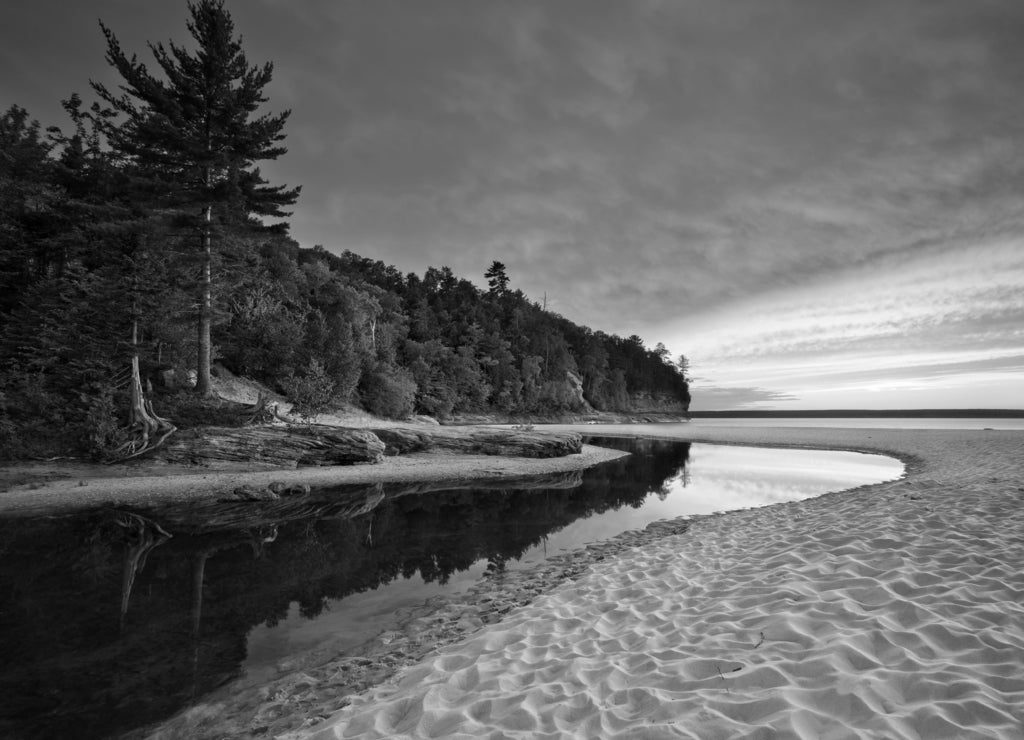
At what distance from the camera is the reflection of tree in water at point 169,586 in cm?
452

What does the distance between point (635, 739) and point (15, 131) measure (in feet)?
199

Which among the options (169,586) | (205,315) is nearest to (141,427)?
(205,315)

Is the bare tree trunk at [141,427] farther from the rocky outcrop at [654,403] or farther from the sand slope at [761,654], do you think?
the rocky outcrop at [654,403]

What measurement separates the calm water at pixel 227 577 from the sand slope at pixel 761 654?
236 cm

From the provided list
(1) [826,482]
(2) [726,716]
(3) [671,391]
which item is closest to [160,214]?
(2) [726,716]

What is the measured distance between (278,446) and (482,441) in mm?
11066

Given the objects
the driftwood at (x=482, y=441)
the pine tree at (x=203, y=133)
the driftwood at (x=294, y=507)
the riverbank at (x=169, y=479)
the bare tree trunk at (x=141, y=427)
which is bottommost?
the driftwood at (x=294, y=507)

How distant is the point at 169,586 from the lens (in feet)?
23.9

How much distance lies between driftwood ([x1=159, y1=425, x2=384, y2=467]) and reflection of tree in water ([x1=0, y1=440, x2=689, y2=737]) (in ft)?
18.6

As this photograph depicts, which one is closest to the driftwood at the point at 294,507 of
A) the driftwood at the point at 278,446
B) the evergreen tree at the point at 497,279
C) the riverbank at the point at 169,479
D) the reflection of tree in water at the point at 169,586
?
the reflection of tree in water at the point at 169,586

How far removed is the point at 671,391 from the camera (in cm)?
13912

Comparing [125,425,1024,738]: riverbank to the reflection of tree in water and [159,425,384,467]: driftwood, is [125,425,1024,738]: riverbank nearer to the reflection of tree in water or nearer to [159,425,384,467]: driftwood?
the reflection of tree in water

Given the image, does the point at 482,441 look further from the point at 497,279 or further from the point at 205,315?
the point at 497,279

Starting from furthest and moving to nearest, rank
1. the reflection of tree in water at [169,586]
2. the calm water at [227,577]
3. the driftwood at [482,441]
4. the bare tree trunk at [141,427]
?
the driftwood at [482,441] < the bare tree trunk at [141,427] < the calm water at [227,577] < the reflection of tree in water at [169,586]
